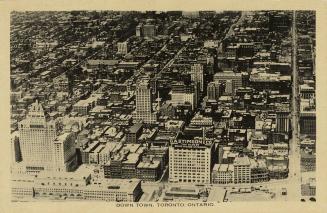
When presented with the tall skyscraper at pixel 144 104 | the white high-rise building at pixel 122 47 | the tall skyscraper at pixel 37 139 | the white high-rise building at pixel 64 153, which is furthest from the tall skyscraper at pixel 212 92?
the tall skyscraper at pixel 37 139

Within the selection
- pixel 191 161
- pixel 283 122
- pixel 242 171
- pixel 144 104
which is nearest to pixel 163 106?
pixel 144 104

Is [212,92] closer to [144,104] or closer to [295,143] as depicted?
[144,104]

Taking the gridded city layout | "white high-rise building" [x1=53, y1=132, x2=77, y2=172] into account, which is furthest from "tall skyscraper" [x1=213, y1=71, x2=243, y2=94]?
"white high-rise building" [x1=53, y1=132, x2=77, y2=172]

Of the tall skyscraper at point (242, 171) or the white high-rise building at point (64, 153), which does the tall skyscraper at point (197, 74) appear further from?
the white high-rise building at point (64, 153)

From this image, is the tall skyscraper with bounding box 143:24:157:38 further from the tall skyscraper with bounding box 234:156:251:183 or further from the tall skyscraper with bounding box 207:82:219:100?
the tall skyscraper with bounding box 234:156:251:183
